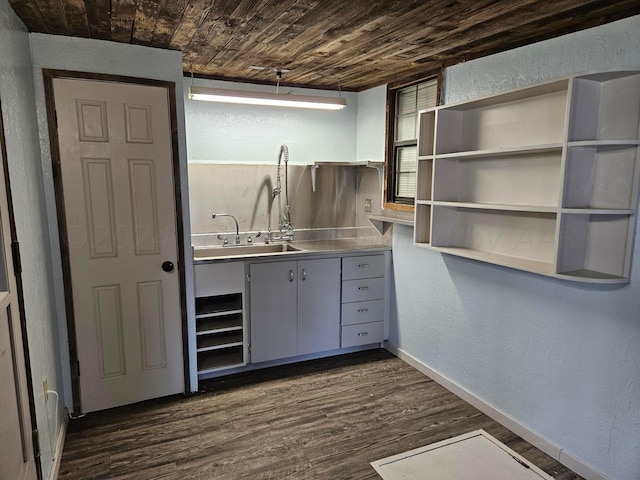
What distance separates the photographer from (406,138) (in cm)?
362

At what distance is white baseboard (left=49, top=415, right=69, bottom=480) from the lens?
86.4 inches

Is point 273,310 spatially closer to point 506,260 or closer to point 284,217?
point 284,217

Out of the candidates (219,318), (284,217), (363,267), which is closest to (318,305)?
(363,267)

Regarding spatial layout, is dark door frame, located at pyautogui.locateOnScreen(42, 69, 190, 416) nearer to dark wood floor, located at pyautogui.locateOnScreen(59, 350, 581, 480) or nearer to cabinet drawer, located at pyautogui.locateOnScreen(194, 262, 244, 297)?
cabinet drawer, located at pyautogui.locateOnScreen(194, 262, 244, 297)

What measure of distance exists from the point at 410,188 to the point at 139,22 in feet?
7.59

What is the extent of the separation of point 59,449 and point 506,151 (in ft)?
9.89

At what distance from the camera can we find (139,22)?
2211mm

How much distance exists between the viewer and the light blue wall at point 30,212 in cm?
182

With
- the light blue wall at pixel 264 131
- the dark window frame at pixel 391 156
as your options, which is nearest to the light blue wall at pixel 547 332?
the dark window frame at pixel 391 156

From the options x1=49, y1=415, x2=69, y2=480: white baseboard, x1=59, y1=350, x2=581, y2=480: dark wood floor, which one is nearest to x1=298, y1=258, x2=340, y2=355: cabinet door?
x1=59, y1=350, x2=581, y2=480: dark wood floor

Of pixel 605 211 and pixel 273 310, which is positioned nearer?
pixel 605 211

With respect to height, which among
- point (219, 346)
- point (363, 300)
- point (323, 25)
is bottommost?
point (219, 346)

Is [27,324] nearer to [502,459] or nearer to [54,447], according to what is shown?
[54,447]

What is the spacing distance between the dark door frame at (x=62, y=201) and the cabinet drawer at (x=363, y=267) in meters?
1.34
